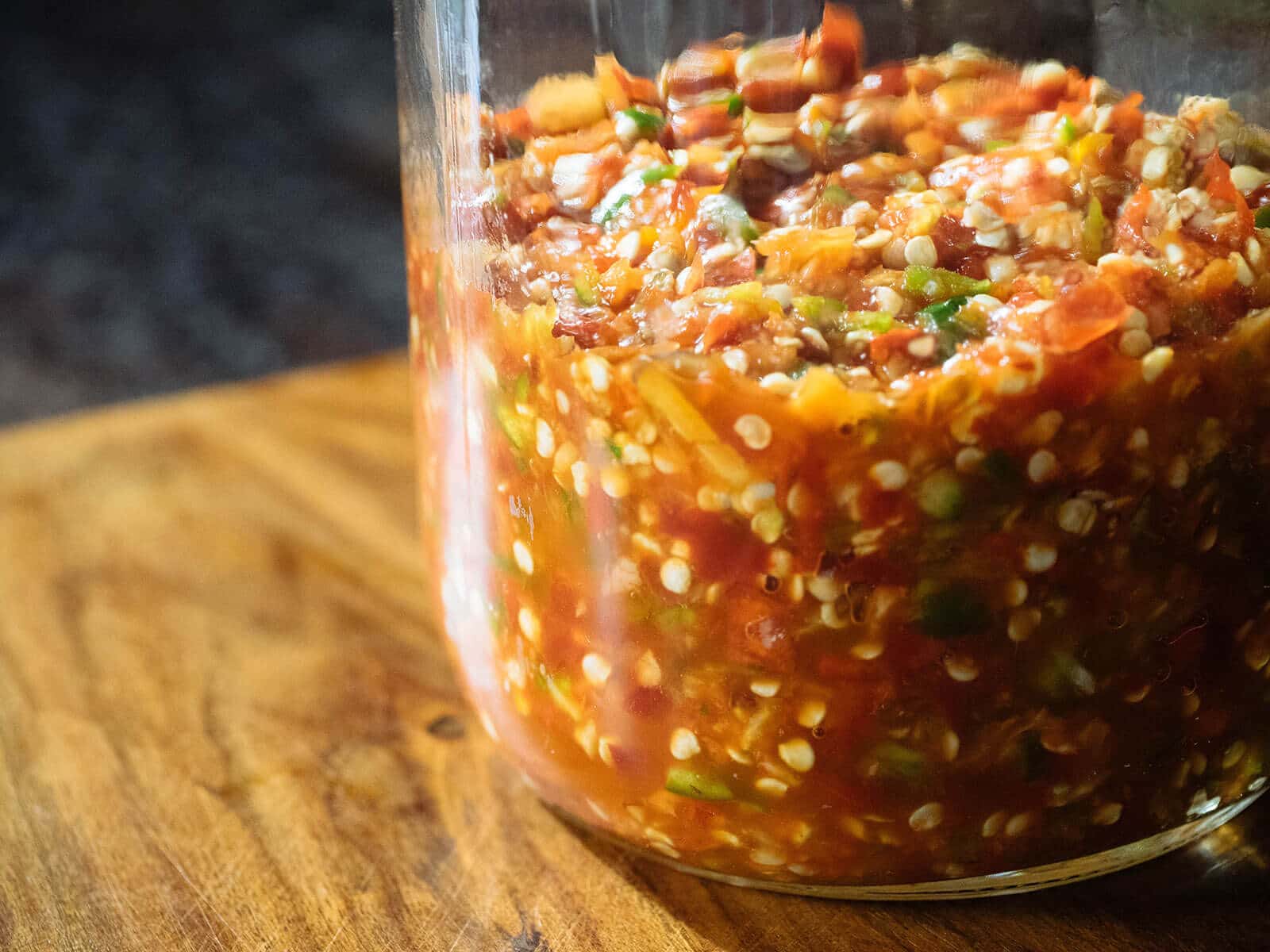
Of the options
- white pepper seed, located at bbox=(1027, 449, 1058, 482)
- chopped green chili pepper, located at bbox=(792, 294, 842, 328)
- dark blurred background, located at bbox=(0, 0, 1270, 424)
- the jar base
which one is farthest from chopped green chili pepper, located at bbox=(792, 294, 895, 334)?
dark blurred background, located at bbox=(0, 0, 1270, 424)

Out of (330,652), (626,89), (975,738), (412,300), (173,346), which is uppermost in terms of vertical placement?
(626,89)

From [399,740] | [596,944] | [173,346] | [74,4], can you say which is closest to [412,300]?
[399,740]

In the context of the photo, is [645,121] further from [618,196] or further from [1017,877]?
[1017,877]

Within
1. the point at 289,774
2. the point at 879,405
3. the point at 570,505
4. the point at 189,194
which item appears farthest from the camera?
the point at 189,194

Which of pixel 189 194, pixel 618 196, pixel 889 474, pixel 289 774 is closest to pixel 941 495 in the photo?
pixel 889 474

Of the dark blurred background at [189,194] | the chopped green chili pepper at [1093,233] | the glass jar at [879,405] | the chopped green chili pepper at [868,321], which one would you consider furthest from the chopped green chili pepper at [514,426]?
the dark blurred background at [189,194]

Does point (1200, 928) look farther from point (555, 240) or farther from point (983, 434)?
point (555, 240)

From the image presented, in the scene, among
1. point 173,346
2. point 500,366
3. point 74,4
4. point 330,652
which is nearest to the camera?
point 500,366
